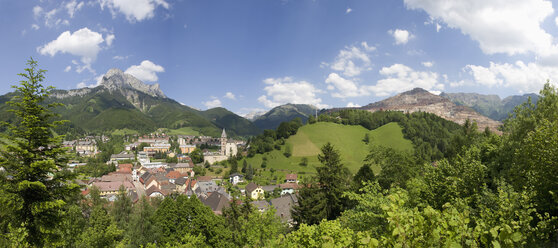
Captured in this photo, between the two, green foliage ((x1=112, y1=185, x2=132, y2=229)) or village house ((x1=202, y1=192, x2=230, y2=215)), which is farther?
village house ((x1=202, y1=192, x2=230, y2=215))

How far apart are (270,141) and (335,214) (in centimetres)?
10598

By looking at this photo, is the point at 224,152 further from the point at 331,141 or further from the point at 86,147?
the point at 86,147

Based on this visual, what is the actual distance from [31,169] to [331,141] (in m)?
125

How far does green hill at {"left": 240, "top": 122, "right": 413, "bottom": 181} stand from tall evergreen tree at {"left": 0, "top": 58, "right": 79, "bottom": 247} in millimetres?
94597

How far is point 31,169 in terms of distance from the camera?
1305cm

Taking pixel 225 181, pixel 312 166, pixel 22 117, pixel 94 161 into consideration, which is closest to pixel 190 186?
pixel 225 181

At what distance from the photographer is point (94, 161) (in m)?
127

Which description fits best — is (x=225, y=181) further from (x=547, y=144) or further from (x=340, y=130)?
(x=547, y=144)

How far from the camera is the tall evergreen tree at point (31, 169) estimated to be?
1289 centimetres

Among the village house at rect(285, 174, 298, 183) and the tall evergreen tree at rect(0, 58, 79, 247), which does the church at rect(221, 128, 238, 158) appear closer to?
the village house at rect(285, 174, 298, 183)

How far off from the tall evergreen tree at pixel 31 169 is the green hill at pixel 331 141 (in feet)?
310

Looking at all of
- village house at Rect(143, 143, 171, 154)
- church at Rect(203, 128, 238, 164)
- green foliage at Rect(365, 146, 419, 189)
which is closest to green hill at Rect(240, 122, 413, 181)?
church at Rect(203, 128, 238, 164)

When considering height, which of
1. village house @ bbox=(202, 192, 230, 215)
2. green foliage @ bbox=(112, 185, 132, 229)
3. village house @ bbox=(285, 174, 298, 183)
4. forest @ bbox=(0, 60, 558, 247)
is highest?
forest @ bbox=(0, 60, 558, 247)

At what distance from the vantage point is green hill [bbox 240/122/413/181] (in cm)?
11425
